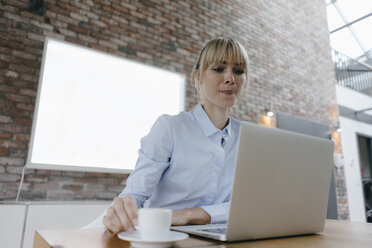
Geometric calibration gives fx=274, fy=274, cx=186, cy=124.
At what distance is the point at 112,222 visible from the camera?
0.66m

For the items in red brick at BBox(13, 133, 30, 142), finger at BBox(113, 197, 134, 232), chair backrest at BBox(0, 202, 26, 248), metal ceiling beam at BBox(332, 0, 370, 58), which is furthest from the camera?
metal ceiling beam at BBox(332, 0, 370, 58)

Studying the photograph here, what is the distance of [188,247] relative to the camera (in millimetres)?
551

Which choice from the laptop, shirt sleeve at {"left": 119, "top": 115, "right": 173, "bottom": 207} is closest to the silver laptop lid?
the laptop

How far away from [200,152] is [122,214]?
0.59 m

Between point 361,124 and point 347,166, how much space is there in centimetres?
169

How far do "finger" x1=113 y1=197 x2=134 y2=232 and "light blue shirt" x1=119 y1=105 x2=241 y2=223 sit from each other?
1.21 ft

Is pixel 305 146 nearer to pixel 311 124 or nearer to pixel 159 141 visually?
pixel 159 141

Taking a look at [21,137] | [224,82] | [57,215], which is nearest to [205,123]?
[224,82]

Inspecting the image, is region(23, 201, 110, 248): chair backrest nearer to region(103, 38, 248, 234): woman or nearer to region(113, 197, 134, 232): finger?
region(103, 38, 248, 234): woman

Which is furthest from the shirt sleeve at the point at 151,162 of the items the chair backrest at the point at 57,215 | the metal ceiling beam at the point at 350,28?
the metal ceiling beam at the point at 350,28

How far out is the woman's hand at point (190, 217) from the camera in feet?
2.78

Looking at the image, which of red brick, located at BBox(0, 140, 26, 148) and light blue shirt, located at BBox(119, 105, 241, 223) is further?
red brick, located at BBox(0, 140, 26, 148)

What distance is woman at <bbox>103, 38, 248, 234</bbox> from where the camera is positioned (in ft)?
3.41

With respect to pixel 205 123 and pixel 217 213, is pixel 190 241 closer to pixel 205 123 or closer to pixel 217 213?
pixel 217 213
